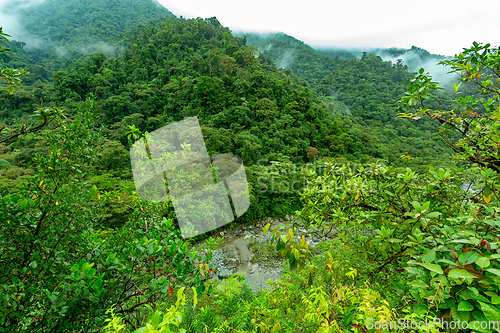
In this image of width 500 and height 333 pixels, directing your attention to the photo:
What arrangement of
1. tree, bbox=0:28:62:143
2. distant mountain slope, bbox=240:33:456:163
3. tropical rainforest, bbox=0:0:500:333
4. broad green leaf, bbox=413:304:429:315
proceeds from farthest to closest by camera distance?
1. distant mountain slope, bbox=240:33:456:163
2. tree, bbox=0:28:62:143
3. tropical rainforest, bbox=0:0:500:333
4. broad green leaf, bbox=413:304:429:315

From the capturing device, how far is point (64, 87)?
16875 mm

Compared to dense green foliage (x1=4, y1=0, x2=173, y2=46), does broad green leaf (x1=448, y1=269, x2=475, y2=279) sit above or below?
below

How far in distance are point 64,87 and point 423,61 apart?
261 feet

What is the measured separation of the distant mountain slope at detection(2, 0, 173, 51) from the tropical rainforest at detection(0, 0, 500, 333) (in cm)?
281

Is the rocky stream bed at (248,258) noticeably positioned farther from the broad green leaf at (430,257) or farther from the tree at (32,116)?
the tree at (32,116)

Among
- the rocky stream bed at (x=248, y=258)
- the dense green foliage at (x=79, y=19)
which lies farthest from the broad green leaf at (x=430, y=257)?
the dense green foliage at (x=79, y=19)

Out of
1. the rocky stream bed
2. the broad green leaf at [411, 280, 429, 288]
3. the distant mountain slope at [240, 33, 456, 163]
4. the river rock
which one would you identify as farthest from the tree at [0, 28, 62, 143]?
the distant mountain slope at [240, 33, 456, 163]

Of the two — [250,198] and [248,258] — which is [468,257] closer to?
[248,258]

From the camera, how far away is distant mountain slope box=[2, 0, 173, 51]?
37.8m

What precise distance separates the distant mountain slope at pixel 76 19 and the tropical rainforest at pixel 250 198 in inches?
111

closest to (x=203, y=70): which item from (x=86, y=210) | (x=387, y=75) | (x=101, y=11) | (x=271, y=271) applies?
(x=271, y=271)

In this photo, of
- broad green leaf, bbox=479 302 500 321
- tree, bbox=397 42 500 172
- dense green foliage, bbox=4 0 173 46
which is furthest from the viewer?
dense green foliage, bbox=4 0 173 46

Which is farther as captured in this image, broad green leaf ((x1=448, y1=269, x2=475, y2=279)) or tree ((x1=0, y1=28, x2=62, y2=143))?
tree ((x1=0, y1=28, x2=62, y2=143))

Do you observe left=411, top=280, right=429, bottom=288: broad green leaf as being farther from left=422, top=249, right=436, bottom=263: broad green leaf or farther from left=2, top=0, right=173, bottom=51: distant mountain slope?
left=2, top=0, right=173, bottom=51: distant mountain slope
